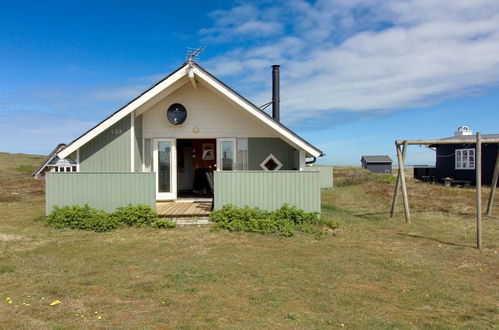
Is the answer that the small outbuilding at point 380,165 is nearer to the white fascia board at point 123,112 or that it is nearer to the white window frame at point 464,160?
the white window frame at point 464,160

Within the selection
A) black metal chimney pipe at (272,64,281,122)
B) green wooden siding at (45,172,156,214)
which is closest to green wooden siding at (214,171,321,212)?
green wooden siding at (45,172,156,214)

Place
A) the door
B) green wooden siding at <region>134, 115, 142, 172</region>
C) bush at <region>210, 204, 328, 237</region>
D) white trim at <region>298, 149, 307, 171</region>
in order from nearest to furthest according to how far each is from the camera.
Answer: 1. bush at <region>210, 204, 328, 237</region>
2. white trim at <region>298, 149, 307, 171</region>
3. green wooden siding at <region>134, 115, 142, 172</region>
4. the door

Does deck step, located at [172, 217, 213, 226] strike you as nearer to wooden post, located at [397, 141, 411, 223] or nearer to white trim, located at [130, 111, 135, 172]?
white trim, located at [130, 111, 135, 172]

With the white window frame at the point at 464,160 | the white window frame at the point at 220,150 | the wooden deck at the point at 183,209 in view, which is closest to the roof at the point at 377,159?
the white window frame at the point at 464,160

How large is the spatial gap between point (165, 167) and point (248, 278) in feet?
25.5

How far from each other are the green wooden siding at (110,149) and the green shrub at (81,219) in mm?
2021

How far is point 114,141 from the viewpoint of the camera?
38.8 feet

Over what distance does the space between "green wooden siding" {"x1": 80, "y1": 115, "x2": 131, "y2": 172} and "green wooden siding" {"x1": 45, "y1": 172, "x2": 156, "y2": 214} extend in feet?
4.86

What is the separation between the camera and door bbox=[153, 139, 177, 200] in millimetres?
12805

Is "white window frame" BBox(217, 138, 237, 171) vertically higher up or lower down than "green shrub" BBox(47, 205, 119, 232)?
higher up

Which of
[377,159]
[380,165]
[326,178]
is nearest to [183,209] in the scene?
[326,178]

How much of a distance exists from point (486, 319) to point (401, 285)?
135 centimetres

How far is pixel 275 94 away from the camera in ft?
48.4

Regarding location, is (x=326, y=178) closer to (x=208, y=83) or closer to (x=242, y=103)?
(x=242, y=103)
